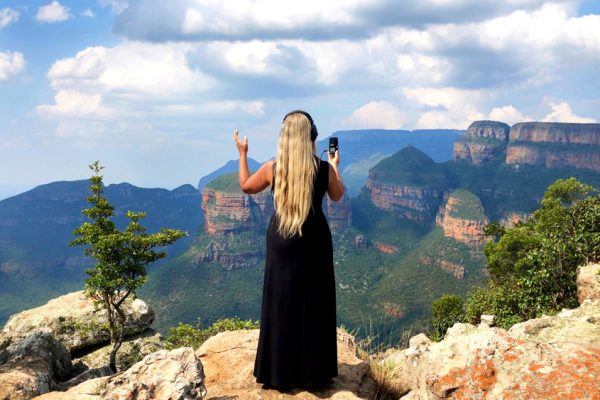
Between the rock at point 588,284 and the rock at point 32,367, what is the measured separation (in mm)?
15351

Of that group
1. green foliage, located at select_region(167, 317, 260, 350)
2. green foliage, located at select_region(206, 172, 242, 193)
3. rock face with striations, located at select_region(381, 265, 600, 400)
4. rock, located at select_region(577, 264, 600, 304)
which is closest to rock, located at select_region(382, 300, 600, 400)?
rock face with striations, located at select_region(381, 265, 600, 400)

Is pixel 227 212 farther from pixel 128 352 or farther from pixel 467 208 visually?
pixel 128 352

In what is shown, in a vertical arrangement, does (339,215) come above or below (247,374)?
below

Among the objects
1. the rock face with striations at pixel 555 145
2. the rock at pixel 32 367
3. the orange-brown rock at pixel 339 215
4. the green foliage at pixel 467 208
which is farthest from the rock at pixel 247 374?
the rock face with striations at pixel 555 145

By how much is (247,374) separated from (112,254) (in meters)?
14.5

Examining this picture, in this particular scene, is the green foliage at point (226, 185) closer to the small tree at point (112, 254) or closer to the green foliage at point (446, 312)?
the green foliage at point (446, 312)

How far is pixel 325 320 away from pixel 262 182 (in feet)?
6.53

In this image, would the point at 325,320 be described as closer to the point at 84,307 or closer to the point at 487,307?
the point at 84,307

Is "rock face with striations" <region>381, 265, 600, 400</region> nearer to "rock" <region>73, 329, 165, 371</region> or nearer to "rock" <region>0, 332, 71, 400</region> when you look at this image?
"rock" <region>0, 332, 71, 400</region>

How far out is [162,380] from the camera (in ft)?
16.0

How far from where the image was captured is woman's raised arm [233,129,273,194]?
18.9 feet

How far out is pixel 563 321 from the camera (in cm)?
810

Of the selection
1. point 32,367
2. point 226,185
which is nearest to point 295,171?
point 32,367

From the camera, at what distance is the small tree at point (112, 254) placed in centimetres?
1822
